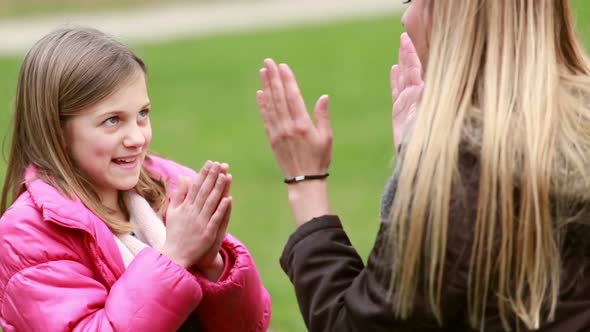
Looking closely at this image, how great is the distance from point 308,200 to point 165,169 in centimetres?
76


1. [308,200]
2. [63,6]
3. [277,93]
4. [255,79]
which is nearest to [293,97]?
[277,93]

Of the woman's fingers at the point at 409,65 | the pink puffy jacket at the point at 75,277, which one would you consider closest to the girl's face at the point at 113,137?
the pink puffy jacket at the point at 75,277

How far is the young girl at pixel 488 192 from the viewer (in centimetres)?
259

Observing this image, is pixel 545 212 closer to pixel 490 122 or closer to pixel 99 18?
pixel 490 122

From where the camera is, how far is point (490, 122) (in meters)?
2.60

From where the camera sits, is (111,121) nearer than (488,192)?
No

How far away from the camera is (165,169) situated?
12.0 feet

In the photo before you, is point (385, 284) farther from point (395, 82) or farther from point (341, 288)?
point (395, 82)

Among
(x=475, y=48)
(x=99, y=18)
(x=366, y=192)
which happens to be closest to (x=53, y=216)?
(x=475, y=48)

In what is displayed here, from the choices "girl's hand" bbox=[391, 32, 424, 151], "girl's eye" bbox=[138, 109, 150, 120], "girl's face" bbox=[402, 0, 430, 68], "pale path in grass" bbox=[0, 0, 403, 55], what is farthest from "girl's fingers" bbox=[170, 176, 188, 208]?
"pale path in grass" bbox=[0, 0, 403, 55]

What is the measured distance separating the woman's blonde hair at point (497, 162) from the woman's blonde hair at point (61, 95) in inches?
38.0

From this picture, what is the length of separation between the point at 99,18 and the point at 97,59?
16114 mm

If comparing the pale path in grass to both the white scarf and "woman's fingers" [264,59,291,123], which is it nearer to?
the white scarf

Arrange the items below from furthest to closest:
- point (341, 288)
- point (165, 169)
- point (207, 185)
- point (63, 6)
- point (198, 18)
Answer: point (63, 6) < point (198, 18) < point (165, 169) < point (207, 185) < point (341, 288)
